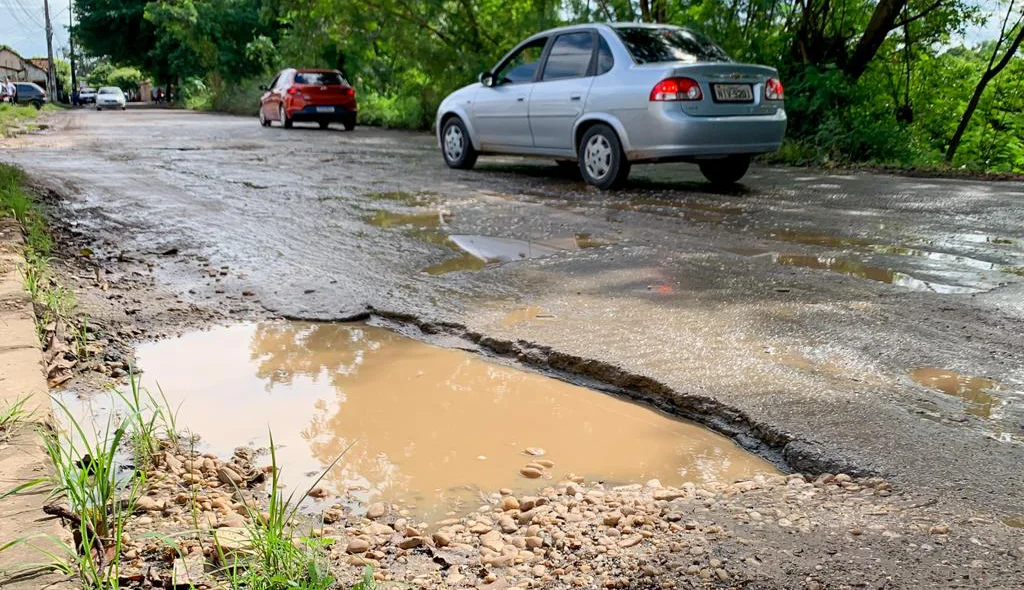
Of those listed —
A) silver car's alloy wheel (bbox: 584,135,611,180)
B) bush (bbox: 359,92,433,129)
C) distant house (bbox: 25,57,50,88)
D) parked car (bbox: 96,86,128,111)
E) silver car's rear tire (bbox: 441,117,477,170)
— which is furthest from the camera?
distant house (bbox: 25,57,50,88)

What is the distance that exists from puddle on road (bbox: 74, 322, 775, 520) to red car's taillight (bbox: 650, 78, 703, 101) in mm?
5298

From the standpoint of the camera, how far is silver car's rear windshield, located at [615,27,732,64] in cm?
954

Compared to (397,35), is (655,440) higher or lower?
lower

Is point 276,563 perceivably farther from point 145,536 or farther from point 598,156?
point 598,156

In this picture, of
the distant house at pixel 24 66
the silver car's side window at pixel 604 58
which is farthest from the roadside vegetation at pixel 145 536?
the distant house at pixel 24 66

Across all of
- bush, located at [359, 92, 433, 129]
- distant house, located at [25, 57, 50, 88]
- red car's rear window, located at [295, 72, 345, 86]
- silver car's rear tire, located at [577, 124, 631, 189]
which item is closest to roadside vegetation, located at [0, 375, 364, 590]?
silver car's rear tire, located at [577, 124, 631, 189]

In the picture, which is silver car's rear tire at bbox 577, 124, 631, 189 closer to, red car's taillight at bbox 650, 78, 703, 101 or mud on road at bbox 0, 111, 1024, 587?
mud on road at bbox 0, 111, 1024, 587

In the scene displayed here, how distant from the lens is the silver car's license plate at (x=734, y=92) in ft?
29.8

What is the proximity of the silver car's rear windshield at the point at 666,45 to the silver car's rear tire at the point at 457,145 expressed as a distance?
2.92 m

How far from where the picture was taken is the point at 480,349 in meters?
4.37

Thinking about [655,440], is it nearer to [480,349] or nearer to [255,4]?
[480,349]

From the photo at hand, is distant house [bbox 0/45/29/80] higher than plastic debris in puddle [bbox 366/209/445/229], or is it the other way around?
distant house [bbox 0/45/29/80]

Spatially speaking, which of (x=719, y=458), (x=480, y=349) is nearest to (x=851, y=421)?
(x=719, y=458)

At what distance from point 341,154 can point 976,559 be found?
43.2ft
